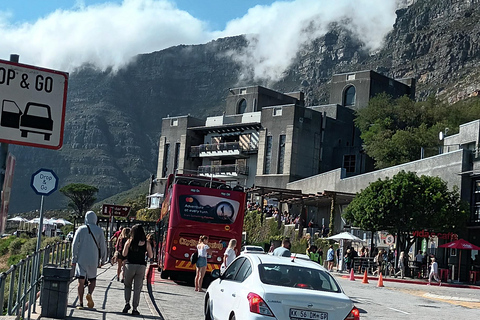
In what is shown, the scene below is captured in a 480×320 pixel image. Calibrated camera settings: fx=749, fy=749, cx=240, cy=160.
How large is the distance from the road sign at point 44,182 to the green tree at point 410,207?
30.8 m

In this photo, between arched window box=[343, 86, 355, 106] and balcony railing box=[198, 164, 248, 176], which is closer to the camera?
balcony railing box=[198, 164, 248, 176]

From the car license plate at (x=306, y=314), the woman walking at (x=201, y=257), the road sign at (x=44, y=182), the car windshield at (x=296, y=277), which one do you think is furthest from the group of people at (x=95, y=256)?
the woman walking at (x=201, y=257)

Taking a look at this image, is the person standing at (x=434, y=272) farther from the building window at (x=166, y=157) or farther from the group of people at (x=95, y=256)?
the building window at (x=166, y=157)

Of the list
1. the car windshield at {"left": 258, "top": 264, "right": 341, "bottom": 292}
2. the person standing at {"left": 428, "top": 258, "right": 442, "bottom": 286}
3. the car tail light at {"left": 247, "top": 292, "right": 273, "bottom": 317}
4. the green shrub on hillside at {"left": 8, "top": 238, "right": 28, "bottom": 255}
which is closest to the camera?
the car tail light at {"left": 247, "top": 292, "right": 273, "bottom": 317}

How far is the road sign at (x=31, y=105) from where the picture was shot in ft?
20.8

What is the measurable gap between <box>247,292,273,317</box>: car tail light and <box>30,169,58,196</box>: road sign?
6607mm

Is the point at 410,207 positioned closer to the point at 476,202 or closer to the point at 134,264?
the point at 476,202

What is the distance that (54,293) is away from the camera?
1309cm

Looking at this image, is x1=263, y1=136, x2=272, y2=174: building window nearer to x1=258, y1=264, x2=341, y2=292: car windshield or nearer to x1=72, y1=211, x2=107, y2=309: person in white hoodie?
x1=72, y1=211, x2=107, y2=309: person in white hoodie

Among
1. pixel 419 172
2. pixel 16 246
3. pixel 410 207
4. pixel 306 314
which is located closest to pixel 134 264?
pixel 306 314

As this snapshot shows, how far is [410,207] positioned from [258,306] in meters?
35.7

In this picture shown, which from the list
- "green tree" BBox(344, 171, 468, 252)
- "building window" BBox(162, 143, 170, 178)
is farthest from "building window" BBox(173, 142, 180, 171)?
"green tree" BBox(344, 171, 468, 252)

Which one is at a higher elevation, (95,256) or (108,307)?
(95,256)

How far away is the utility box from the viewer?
42.8 ft
